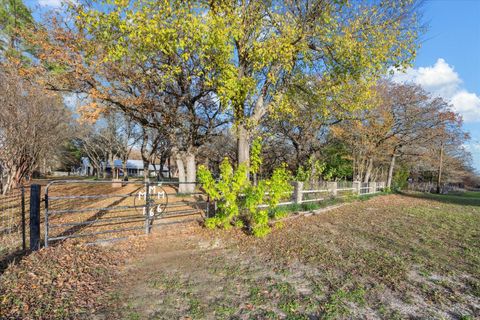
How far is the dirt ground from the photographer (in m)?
2.94

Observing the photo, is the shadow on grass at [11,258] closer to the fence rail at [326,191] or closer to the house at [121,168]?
the fence rail at [326,191]

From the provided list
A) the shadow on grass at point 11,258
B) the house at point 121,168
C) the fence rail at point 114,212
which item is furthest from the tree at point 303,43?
the house at point 121,168

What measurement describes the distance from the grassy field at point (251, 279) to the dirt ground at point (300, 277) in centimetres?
2

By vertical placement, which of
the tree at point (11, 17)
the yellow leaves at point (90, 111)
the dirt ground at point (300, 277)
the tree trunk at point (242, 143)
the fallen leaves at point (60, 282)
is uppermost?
the tree at point (11, 17)

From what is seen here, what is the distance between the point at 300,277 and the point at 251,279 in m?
0.76

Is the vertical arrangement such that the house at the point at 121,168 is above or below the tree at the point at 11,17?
below

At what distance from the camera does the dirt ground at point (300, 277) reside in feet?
9.66

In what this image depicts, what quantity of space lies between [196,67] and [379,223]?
8021mm

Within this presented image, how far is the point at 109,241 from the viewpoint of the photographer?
17.4ft

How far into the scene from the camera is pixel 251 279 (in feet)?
12.5

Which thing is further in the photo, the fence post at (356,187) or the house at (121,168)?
the house at (121,168)

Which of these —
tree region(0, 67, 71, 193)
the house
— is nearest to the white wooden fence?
tree region(0, 67, 71, 193)

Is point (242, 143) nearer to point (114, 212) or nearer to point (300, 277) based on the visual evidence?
point (114, 212)

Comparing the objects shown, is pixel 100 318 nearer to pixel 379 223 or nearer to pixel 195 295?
pixel 195 295
